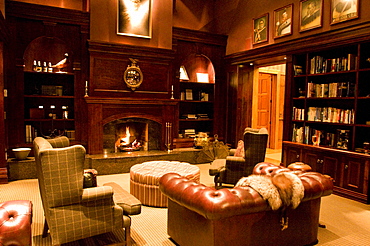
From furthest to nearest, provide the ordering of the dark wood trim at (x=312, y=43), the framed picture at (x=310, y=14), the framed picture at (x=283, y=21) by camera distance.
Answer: the framed picture at (x=283, y=21)
the framed picture at (x=310, y=14)
the dark wood trim at (x=312, y=43)

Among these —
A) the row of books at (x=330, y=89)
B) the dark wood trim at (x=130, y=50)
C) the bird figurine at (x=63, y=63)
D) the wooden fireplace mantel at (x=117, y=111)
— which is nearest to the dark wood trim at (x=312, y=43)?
the row of books at (x=330, y=89)

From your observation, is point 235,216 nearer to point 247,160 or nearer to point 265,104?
point 247,160

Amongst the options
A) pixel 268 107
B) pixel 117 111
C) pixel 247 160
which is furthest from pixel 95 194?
pixel 268 107

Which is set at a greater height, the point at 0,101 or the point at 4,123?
the point at 0,101

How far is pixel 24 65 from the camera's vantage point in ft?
18.5

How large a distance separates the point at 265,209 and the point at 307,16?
442 centimetres

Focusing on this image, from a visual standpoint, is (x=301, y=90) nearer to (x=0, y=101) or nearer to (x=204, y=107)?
(x=204, y=107)

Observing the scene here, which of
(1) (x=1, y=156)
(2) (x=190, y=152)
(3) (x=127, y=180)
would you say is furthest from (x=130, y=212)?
(2) (x=190, y=152)

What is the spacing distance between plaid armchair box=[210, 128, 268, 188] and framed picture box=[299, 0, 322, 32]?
2382 mm

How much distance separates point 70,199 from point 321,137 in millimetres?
4581

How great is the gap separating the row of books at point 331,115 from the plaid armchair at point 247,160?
1460 mm

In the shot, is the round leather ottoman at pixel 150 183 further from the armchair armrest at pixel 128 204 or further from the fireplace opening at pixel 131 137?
the fireplace opening at pixel 131 137

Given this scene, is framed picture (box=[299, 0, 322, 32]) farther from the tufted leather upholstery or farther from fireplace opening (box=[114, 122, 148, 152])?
the tufted leather upholstery

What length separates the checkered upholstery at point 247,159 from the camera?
4312 mm
